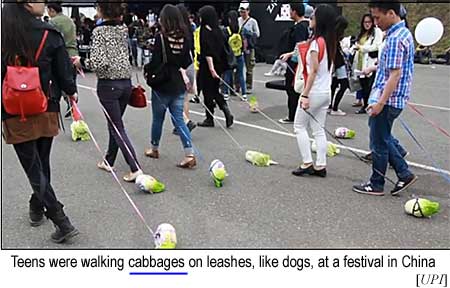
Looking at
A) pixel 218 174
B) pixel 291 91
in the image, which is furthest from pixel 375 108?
pixel 291 91

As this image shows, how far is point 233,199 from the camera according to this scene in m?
4.34

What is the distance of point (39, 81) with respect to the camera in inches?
124

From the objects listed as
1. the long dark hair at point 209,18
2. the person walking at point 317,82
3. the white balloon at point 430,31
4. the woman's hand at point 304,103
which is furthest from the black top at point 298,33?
the woman's hand at point 304,103

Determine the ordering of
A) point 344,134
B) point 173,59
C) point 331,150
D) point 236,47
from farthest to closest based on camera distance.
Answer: point 236,47
point 344,134
point 331,150
point 173,59

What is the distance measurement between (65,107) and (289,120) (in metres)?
3.70

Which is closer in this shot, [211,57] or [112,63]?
[112,63]

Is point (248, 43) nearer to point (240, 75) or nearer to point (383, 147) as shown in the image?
point (240, 75)

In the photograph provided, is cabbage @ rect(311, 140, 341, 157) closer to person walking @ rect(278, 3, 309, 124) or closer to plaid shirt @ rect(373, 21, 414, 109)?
person walking @ rect(278, 3, 309, 124)

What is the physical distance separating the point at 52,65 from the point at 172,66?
174cm

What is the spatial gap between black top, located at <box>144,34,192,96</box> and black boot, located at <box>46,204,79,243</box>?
1.87 m

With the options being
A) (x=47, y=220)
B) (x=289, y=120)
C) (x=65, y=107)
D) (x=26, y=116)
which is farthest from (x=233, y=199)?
(x=65, y=107)

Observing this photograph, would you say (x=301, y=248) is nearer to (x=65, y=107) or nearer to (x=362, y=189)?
(x=362, y=189)

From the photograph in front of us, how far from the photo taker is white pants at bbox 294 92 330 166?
15.3 ft

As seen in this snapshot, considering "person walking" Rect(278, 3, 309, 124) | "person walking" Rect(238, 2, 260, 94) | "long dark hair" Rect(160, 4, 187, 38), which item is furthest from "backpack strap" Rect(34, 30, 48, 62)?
"person walking" Rect(238, 2, 260, 94)
